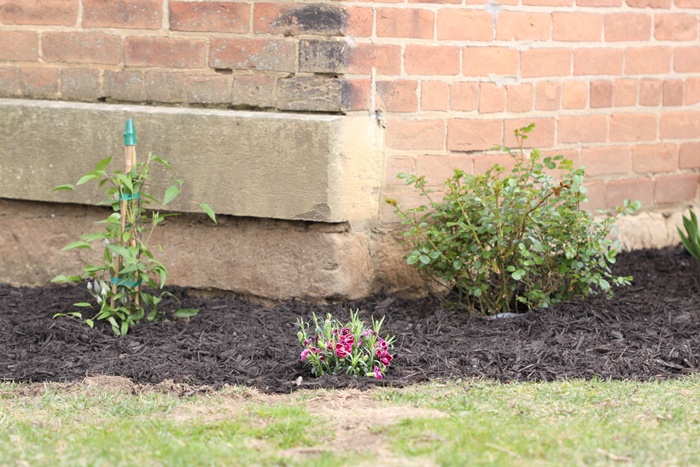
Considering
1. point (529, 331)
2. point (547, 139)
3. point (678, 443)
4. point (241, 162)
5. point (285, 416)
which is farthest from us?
point (547, 139)

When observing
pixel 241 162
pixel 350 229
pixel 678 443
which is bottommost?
pixel 678 443

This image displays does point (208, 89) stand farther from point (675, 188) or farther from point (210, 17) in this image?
point (675, 188)

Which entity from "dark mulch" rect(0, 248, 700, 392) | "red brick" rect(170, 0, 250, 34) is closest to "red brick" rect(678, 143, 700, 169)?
"dark mulch" rect(0, 248, 700, 392)

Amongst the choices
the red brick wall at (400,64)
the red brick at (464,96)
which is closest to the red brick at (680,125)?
the red brick wall at (400,64)

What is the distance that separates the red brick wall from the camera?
4.66 metres

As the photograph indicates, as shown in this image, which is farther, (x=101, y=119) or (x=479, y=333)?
(x=101, y=119)

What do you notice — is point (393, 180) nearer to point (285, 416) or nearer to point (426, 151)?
point (426, 151)

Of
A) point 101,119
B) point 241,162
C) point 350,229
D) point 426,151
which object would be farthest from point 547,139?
point 101,119

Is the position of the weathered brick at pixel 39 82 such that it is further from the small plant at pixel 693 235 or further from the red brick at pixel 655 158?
the small plant at pixel 693 235

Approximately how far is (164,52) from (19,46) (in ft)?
2.84

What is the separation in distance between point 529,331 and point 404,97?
1312 mm

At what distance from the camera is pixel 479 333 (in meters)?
4.43

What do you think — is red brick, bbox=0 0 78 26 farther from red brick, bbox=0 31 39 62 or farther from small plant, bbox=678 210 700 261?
small plant, bbox=678 210 700 261

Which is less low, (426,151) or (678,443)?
(426,151)
